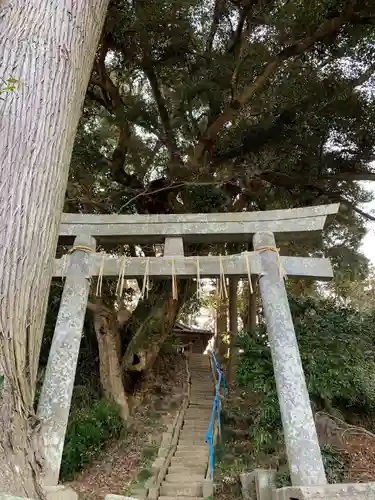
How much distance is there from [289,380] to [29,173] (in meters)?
3.03

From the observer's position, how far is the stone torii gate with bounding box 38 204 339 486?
12.3 ft

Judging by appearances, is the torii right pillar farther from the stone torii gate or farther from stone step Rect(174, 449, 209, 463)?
stone step Rect(174, 449, 209, 463)

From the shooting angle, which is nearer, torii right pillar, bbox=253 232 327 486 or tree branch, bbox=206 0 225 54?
torii right pillar, bbox=253 232 327 486

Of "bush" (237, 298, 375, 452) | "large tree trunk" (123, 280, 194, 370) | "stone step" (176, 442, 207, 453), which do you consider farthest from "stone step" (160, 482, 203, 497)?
"large tree trunk" (123, 280, 194, 370)

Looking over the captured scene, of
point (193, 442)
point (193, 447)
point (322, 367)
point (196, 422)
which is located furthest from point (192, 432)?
point (322, 367)

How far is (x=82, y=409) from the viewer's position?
26.9ft

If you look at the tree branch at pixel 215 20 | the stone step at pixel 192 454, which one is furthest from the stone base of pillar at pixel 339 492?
the tree branch at pixel 215 20

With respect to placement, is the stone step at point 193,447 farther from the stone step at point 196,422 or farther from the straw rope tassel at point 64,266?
the straw rope tassel at point 64,266

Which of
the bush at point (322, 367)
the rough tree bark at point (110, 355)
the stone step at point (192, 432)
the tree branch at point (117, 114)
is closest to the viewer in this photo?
the bush at point (322, 367)

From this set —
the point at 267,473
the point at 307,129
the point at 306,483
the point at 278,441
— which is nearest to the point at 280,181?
the point at 307,129

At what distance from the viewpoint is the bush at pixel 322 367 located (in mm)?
5711

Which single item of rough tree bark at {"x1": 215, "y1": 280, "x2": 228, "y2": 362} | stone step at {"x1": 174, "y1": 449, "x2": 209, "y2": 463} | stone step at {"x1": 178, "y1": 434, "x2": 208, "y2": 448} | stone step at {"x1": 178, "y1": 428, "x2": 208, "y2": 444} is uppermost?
rough tree bark at {"x1": 215, "y1": 280, "x2": 228, "y2": 362}

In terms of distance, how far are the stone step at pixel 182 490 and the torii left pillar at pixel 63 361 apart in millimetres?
3435

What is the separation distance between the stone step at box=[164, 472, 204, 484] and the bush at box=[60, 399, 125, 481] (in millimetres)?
1493
